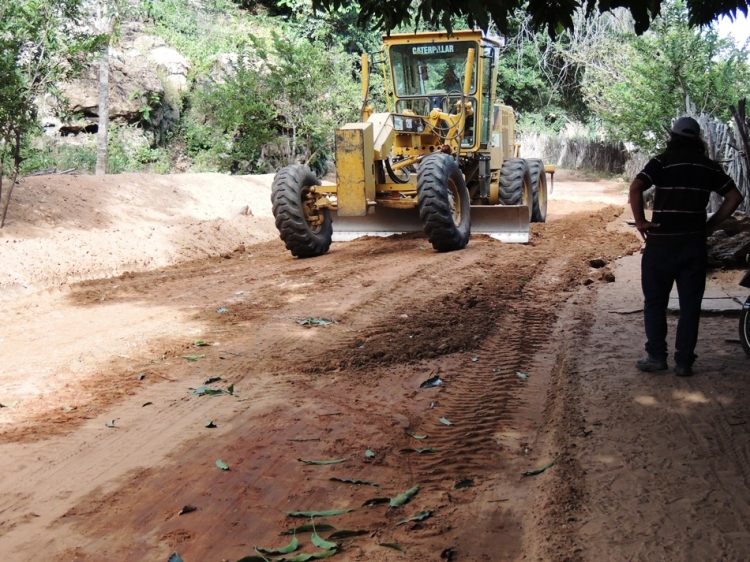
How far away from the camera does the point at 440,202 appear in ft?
35.7

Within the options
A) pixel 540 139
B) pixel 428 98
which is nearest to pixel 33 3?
pixel 428 98

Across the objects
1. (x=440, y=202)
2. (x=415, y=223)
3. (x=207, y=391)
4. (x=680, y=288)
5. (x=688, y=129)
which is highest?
(x=688, y=129)

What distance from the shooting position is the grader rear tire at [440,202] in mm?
10906

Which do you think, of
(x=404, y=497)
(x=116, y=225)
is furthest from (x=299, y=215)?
(x=404, y=497)

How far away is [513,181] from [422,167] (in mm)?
3252

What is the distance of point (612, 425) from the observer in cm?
491

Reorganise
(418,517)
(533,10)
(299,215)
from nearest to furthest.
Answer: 1. (418,517)
2. (533,10)
3. (299,215)

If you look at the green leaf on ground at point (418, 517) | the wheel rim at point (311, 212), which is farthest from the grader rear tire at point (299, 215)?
the green leaf on ground at point (418, 517)

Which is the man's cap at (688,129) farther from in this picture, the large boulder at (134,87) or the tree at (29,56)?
the large boulder at (134,87)

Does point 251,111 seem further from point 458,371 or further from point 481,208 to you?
point 458,371

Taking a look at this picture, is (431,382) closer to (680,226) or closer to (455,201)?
(680,226)

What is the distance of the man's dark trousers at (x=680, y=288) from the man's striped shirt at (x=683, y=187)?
0.10 meters

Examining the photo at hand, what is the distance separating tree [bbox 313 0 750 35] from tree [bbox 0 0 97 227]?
684cm

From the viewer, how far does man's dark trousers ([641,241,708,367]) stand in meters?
5.74
